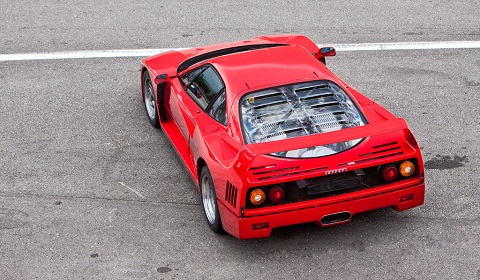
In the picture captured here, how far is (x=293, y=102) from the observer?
24.5ft

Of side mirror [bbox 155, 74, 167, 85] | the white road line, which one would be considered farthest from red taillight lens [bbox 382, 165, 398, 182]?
the white road line

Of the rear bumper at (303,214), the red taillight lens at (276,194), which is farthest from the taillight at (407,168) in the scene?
the red taillight lens at (276,194)

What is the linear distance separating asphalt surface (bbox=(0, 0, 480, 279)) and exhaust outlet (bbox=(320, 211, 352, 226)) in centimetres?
30

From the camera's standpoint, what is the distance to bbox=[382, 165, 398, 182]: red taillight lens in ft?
22.6

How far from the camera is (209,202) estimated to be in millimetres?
7406

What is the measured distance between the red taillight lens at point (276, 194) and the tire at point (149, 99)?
2850 millimetres

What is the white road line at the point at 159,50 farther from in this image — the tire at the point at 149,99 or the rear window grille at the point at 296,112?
the rear window grille at the point at 296,112

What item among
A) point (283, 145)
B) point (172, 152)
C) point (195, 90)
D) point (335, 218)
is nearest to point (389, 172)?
point (335, 218)

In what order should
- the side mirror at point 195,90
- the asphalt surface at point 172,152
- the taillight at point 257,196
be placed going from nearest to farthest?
1. the taillight at point 257,196
2. the asphalt surface at point 172,152
3. the side mirror at point 195,90

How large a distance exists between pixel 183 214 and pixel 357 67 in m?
3.97

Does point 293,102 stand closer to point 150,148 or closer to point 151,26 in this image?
point 150,148

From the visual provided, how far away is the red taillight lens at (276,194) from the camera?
263 inches

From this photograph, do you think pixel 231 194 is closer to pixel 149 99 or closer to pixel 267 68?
pixel 267 68

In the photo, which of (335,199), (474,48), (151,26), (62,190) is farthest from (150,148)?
(474,48)
